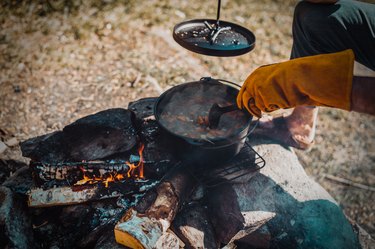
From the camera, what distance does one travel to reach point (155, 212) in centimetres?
220

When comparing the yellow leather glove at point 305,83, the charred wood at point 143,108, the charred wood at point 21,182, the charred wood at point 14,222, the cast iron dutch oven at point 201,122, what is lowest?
the charred wood at point 21,182

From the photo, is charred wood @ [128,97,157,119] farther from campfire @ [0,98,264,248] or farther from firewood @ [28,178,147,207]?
firewood @ [28,178,147,207]

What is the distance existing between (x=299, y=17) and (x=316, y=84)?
60.0 inches

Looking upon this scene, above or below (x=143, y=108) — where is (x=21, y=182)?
below

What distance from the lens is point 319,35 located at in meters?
2.85

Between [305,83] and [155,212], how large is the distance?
→ 1.44m

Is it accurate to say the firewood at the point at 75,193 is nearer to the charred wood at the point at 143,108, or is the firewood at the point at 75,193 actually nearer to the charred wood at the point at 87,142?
the charred wood at the point at 87,142

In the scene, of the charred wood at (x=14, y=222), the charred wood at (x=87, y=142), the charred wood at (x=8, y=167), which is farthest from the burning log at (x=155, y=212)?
the charred wood at (x=8, y=167)

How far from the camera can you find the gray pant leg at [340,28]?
2646 mm

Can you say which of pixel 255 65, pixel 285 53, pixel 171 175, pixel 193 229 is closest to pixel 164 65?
pixel 255 65

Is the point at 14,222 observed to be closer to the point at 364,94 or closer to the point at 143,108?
the point at 143,108

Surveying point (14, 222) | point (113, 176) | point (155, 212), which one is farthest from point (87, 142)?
point (155, 212)

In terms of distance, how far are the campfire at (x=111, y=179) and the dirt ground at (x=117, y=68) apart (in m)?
1.05

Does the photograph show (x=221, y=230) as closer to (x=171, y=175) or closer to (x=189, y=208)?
(x=189, y=208)
